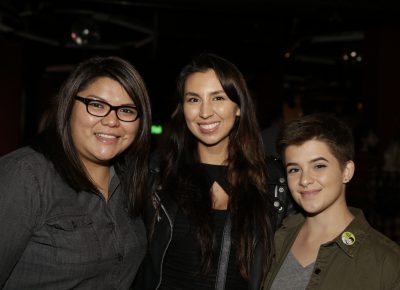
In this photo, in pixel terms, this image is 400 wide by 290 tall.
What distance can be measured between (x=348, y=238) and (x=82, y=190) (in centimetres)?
123

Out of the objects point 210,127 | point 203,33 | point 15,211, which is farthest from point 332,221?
point 203,33

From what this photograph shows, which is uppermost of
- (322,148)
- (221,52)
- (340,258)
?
(221,52)

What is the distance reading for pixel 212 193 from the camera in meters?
2.45

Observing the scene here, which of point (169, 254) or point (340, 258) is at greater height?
point (340, 258)

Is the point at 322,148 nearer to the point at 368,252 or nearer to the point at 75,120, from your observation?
the point at 368,252

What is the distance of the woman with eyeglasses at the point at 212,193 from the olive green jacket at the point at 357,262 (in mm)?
366

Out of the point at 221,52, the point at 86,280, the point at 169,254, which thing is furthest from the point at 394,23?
the point at 86,280

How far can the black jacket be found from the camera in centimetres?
220

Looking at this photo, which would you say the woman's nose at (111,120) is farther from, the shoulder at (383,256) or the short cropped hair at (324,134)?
the shoulder at (383,256)

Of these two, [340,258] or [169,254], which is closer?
[340,258]

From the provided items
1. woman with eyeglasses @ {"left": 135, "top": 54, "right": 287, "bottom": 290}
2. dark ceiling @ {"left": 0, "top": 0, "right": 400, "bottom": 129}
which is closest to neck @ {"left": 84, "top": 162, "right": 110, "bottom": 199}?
woman with eyeglasses @ {"left": 135, "top": 54, "right": 287, "bottom": 290}

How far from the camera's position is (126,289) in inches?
80.7

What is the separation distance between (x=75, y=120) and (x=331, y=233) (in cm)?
132

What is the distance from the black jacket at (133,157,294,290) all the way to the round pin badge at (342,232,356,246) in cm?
47
